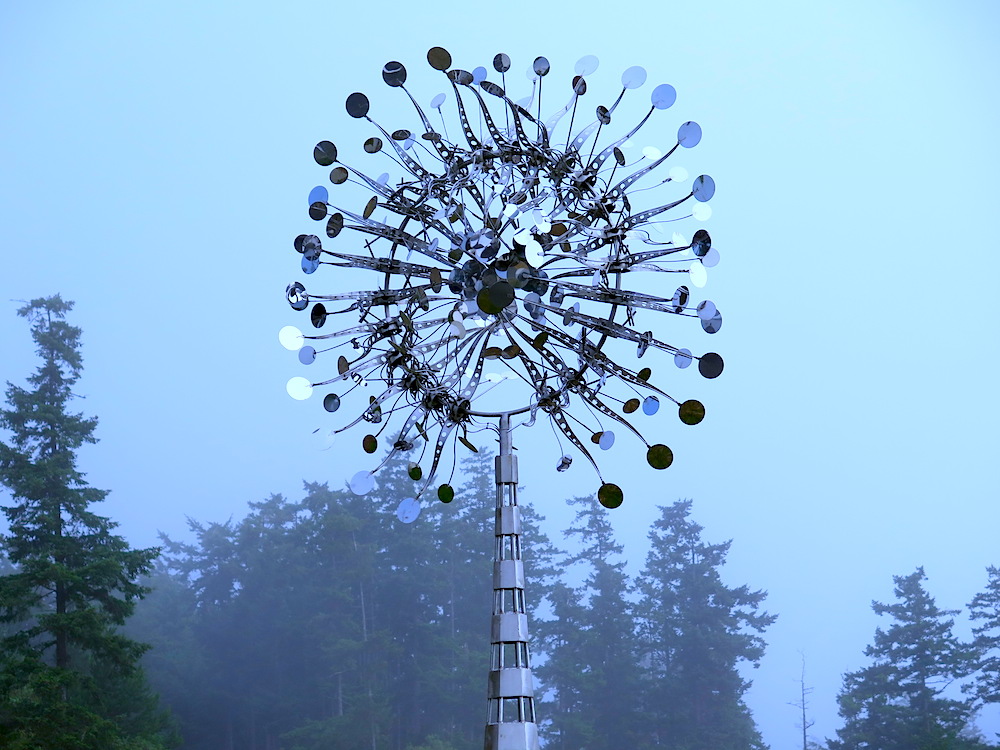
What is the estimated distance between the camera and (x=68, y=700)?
11141 mm

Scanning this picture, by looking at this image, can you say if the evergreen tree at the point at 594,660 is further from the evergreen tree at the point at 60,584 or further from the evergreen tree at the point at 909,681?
the evergreen tree at the point at 60,584

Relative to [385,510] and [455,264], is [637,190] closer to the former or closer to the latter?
[455,264]

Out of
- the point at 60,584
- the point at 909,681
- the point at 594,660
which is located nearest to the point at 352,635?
the point at 594,660

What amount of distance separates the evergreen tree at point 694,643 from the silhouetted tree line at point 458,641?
0.03m

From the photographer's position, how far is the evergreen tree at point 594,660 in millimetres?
17094

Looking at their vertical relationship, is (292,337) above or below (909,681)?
above

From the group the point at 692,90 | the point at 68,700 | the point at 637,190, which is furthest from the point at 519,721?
the point at 692,90

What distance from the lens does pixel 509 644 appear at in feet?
9.81

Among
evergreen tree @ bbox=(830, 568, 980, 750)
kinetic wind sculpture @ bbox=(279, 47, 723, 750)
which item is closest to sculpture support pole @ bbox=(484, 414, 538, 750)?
kinetic wind sculpture @ bbox=(279, 47, 723, 750)

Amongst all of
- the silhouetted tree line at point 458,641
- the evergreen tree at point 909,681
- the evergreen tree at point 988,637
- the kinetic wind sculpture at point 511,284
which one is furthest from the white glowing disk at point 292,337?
the evergreen tree at point 988,637

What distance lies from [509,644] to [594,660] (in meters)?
15.4

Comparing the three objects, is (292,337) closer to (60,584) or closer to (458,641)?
(60,584)

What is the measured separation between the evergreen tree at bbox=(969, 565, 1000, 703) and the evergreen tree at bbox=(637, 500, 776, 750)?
3.29 metres

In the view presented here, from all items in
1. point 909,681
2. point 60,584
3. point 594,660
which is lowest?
point 909,681
